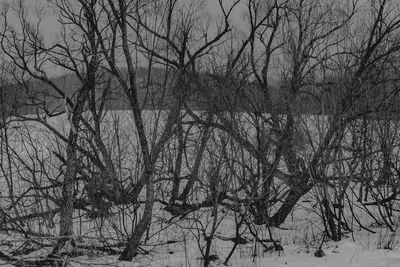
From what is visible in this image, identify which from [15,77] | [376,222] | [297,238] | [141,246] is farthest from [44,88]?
[376,222]

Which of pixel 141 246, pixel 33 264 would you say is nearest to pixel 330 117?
pixel 141 246

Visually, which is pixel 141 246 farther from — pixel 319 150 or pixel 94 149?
pixel 319 150

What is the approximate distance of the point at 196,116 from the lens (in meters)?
12.8

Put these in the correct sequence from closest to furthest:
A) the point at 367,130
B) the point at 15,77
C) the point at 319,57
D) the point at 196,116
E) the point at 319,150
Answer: the point at 319,150
the point at 367,130
the point at 319,57
the point at 196,116
the point at 15,77

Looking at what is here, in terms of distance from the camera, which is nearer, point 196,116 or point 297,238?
point 297,238

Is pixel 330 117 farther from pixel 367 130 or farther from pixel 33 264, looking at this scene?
pixel 33 264

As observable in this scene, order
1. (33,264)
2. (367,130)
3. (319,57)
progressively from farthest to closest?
1. (319,57)
2. (367,130)
3. (33,264)

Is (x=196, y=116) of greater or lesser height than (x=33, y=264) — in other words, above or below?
above

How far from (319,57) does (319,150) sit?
312 cm

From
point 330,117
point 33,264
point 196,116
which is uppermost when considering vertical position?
point 196,116

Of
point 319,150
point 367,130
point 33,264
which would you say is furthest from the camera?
point 367,130

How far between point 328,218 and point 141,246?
11.6ft

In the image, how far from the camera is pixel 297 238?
10.3 m

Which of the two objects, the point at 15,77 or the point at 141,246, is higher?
the point at 15,77
